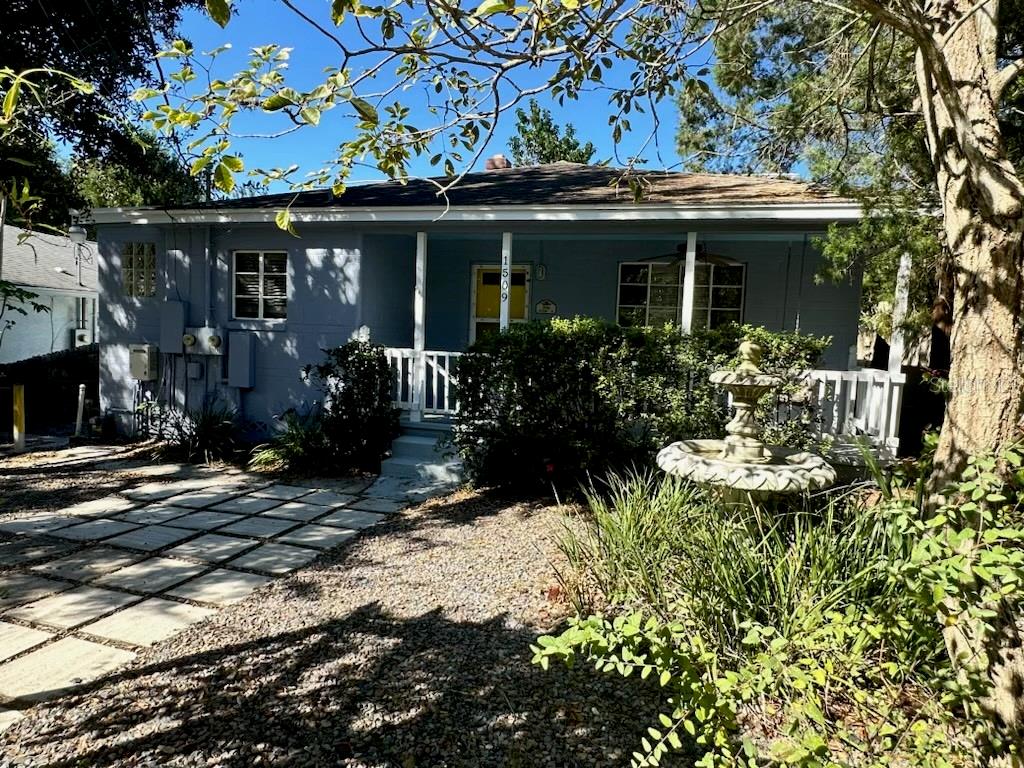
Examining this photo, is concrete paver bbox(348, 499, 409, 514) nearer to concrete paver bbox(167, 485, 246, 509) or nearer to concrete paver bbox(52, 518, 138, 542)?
concrete paver bbox(167, 485, 246, 509)

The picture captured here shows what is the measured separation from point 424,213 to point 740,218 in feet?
12.0

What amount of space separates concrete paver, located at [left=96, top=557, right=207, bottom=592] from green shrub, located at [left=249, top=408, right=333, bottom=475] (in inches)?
117

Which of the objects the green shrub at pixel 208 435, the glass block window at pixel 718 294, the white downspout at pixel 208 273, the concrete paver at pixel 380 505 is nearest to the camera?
the concrete paver at pixel 380 505

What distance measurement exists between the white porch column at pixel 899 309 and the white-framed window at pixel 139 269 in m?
9.81

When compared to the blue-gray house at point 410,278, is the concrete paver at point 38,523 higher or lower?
lower

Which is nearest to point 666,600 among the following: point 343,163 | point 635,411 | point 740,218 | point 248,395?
point 343,163

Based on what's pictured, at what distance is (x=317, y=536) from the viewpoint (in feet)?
17.1

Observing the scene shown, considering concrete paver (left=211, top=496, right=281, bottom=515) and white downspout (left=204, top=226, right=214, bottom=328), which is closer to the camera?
concrete paver (left=211, top=496, right=281, bottom=515)

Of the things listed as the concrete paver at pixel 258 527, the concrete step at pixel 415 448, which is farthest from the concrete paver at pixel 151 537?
the concrete step at pixel 415 448

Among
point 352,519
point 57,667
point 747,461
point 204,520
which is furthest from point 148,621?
point 747,461

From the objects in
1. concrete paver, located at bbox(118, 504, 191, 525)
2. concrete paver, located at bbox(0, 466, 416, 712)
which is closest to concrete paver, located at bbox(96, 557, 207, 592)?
concrete paver, located at bbox(0, 466, 416, 712)

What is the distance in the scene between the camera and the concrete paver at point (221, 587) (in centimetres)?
392

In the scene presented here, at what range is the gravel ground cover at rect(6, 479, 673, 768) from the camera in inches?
95.0

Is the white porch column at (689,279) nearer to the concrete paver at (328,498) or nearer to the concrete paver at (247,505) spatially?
the concrete paver at (328,498)
